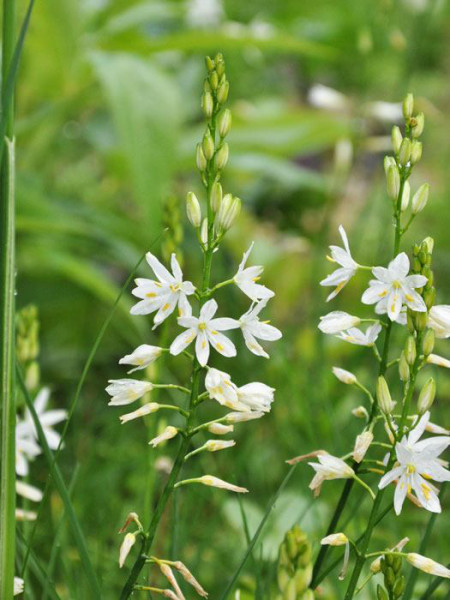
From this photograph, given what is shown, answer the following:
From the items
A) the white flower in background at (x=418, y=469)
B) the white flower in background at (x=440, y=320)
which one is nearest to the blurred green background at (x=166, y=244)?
the white flower in background at (x=418, y=469)

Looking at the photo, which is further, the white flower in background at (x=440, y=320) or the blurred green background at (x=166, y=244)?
A: the blurred green background at (x=166, y=244)

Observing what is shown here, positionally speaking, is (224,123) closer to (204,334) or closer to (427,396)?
(204,334)

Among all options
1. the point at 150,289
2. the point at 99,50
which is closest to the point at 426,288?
the point at 150,289

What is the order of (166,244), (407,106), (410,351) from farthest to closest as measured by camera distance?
(166,244), (407,106), (410,351)

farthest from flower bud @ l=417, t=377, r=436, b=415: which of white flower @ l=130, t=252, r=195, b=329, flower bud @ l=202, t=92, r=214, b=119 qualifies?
flower bud @ l=202, t=92, r=214, b=119

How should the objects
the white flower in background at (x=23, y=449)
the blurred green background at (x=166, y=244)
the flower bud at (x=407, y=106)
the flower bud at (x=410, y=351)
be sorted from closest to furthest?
the flower bud at (x=410, y=351)
the flower bud at (x=407, y=106)
the white flower in background at (x=23, y=449)
the blurred green background at (x=166, y=244)

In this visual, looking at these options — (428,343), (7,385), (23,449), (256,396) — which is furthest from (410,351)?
(23,449)

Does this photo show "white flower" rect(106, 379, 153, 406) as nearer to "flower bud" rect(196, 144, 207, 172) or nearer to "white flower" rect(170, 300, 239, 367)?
"white flower" rect(170, 300, 239, 367)

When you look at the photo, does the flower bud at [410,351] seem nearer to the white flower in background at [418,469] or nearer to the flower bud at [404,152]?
the white flower in background at [418,469]
